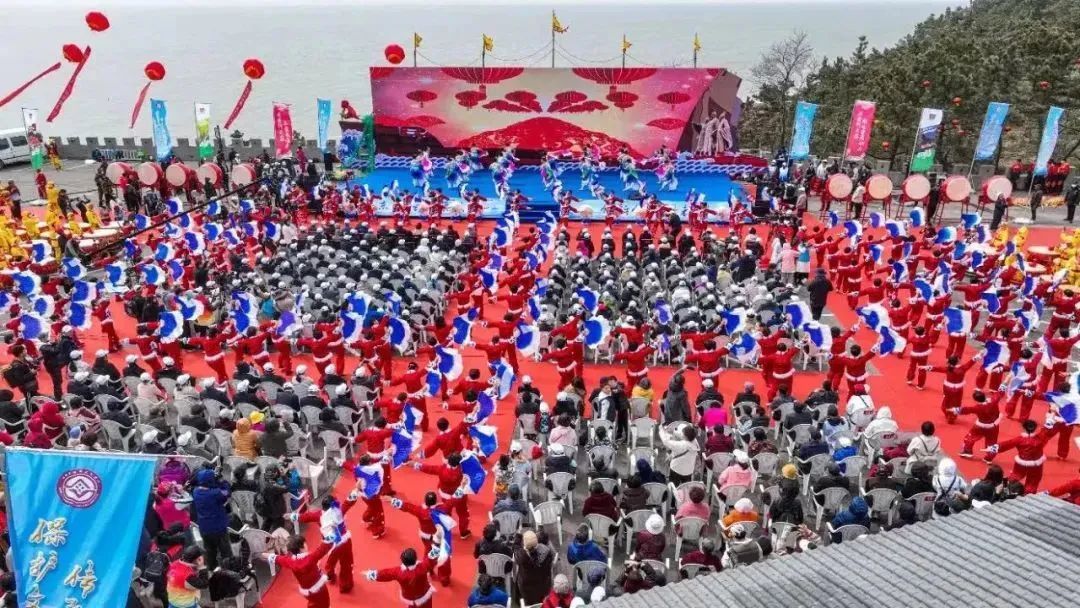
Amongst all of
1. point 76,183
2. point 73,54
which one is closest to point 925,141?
point 73,54

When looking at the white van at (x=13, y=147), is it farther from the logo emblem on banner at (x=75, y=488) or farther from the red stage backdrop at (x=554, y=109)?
the logo emblem on banner at (x=75, y=488)

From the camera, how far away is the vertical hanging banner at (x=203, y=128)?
25891 millimetres

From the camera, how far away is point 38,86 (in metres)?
88.9

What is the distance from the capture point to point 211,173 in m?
24.5

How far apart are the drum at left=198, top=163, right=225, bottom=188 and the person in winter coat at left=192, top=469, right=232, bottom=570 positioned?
59.4 feet

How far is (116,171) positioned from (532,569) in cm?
2223

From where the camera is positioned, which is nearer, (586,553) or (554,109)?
(586,553)

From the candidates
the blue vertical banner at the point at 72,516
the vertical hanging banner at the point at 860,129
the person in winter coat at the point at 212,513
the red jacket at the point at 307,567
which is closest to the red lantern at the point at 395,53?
the vertical hanging banner at the point at 860,129

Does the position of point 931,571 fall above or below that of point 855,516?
above

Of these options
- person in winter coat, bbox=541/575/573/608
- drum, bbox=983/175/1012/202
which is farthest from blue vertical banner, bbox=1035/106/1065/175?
person in winter coat, bbox=541/575/573/608

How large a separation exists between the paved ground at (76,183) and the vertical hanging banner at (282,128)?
709 cm

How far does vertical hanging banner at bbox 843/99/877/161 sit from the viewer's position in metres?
22.9

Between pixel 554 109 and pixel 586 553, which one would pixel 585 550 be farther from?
pixel 554 109

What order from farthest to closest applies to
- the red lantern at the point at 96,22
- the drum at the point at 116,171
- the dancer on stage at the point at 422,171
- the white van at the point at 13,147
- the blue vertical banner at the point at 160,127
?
the white van at the point at 13,147 < the dancer on stage at the point at 422,171 < the blue vertical banner at the point at 160,127 < the drum at the point at 116,171 < the red lantern at the point at 96,22
